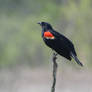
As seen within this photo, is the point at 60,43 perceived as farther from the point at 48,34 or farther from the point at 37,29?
the point at 37,29

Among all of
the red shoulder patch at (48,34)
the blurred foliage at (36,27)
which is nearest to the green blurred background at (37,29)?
the blurred foliage at (36,27)

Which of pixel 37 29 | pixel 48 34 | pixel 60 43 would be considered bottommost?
pixel 60 43

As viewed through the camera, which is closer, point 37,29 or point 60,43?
point 60,43

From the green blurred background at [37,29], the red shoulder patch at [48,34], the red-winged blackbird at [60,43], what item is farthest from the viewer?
the green blurred background at [37,29]

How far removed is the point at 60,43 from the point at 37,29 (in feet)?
55.2

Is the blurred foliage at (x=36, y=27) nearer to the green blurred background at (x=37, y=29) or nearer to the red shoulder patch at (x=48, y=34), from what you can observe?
the green blurred background at (x=37, y=29)

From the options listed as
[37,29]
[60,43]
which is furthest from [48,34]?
[37,29]

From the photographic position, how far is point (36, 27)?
24906mm

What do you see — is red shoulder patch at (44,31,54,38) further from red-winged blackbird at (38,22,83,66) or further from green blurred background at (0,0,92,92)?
green blurred background at (0,0,92,92)

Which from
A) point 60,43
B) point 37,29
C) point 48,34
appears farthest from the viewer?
point 37,29

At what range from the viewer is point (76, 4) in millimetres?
22562

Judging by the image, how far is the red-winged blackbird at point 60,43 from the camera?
786 centimetres

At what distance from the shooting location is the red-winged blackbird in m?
7.86

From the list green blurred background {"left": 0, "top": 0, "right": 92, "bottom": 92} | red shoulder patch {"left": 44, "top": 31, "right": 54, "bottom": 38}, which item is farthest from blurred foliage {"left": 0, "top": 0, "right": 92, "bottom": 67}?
red shoulder patch {"left": 44, "top": 31, "right": 54, "bottom": 38}
